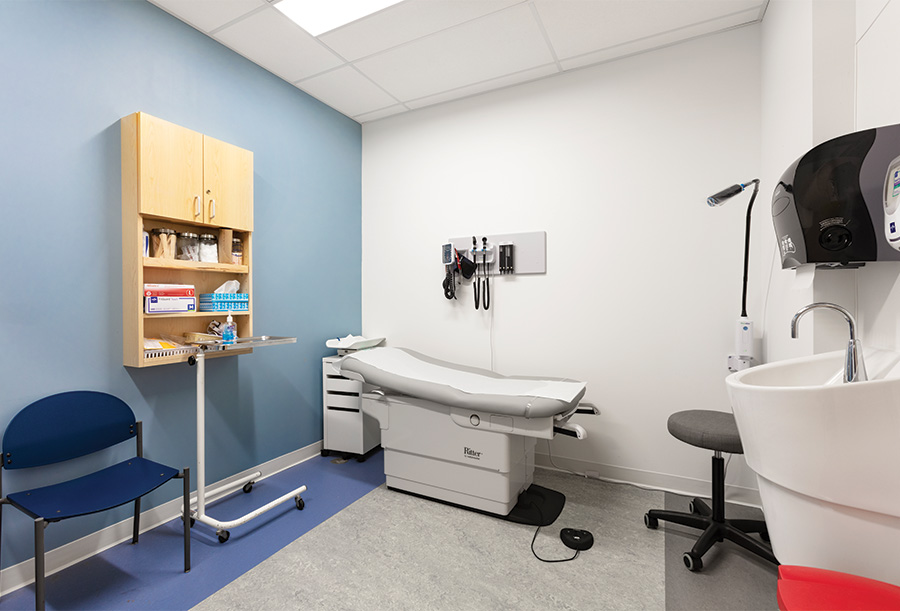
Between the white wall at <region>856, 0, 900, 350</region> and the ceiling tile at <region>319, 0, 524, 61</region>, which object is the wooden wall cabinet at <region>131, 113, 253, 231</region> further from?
the white wall at <region>856, 0, 900, 350</region>

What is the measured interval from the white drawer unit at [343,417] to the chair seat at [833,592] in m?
2.70

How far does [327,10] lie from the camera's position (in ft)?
7.84

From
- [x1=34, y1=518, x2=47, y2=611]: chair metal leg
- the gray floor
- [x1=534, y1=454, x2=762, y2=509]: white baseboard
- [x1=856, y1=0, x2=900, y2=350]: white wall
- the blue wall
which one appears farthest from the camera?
[x1=534, y1=454, x2=762, y2=509]: white baseboard

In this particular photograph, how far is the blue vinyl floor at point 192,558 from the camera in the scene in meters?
1.73

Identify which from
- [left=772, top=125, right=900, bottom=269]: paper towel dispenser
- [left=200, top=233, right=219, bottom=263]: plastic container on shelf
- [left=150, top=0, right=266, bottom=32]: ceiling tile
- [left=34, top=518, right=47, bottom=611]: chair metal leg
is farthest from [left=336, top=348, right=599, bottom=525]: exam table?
[left=150, top=0, right=266, bottom=32]: ceiling tile

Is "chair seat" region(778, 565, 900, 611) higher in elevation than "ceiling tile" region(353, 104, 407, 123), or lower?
lower

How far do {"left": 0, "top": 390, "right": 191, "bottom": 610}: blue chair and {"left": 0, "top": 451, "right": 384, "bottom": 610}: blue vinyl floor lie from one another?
0.11m

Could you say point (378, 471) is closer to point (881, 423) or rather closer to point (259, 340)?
point (259, 340)

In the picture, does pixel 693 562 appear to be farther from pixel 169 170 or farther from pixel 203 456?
pixel 169 170

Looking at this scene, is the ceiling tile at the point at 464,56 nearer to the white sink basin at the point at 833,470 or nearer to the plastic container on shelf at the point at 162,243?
the plastic container on shelf at the point at 162,243

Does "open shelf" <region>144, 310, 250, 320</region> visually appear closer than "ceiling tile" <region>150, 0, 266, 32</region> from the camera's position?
Yes

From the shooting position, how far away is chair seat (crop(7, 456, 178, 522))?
158 centimetres

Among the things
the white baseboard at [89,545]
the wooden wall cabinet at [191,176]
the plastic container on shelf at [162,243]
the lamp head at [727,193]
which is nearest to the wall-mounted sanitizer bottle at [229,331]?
the plastic container on shelf at [162,243]

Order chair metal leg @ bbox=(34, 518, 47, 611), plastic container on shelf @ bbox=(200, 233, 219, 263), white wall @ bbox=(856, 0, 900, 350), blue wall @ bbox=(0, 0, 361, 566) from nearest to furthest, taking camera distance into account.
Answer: white wall @ bbox=(856, 0, 900, 350), chair metal leg @ bbox=(34, 518, 47, 611), blue wall @ bbox=(0, 0, 361, 566), plastic container on shelf @ bbox=(200, 233, 219, 263)
